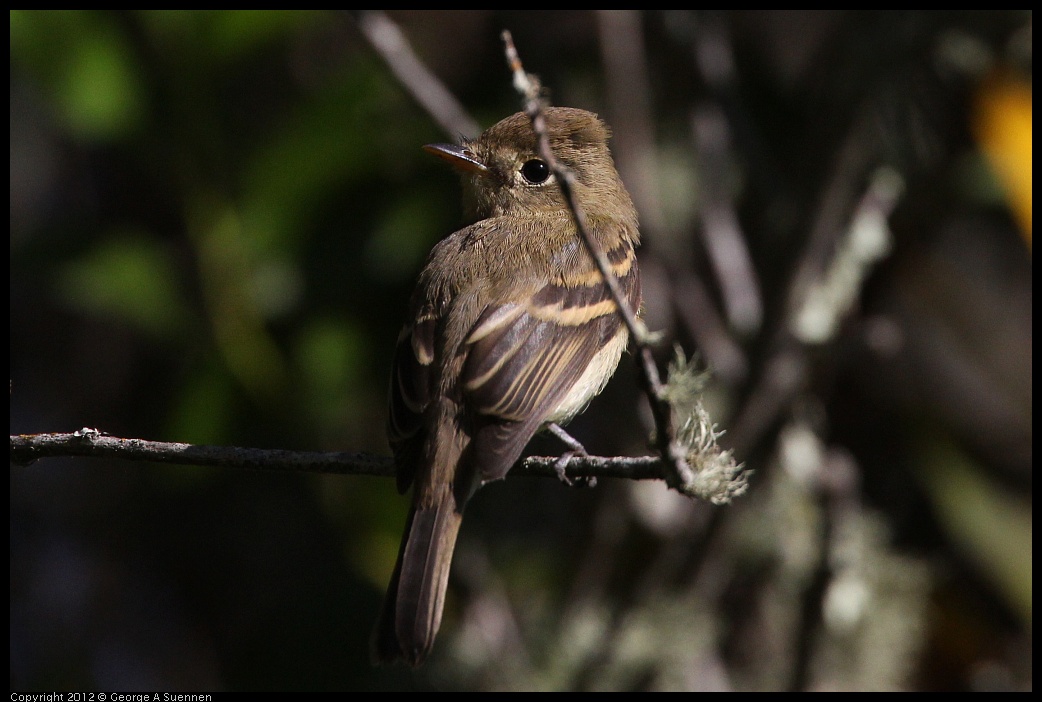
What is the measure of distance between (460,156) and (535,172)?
272mm

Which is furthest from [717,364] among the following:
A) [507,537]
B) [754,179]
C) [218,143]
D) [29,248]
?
[29,248]

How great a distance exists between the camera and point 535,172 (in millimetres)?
3738

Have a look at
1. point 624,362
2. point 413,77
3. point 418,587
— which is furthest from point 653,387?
point 413,77

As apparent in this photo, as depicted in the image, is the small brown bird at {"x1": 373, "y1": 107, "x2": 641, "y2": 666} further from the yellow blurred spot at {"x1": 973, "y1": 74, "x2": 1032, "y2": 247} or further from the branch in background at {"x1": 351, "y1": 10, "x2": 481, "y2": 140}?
the yellow blurred spot at {"x1": 973, "y1": 74, "x2": 1032, "y2": 247}

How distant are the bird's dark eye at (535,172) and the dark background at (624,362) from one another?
0.80 meters

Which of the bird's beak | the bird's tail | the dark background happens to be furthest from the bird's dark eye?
the bird's tail

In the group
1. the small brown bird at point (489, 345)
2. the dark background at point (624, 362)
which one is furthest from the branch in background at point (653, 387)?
the dark background at point (624, 362)

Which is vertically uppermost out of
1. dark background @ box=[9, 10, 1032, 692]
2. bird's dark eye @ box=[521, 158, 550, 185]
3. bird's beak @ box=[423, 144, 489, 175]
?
bird's beak @ box=[423, 144, 489, 175]

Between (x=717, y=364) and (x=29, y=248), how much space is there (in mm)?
2772

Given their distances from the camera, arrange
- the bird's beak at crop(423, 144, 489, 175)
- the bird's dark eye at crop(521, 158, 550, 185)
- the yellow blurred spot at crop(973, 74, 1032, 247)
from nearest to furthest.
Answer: the bird's beak at crop(423, 144, 489, 175) < the bird's dark eye at crop(521, 158, 550, 185) < the yellow blurred spot at crop(973, 74, 1032, 247)

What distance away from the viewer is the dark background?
14.2 feet

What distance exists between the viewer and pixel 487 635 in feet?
15.3

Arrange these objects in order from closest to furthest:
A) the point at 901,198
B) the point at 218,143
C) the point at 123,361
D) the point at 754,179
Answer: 1. the point at 901,198
2. the point at 218,143
3. the point at 754,179
4. the point at 123,361

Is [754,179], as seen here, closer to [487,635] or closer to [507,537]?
[507,537]
